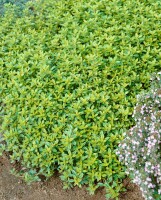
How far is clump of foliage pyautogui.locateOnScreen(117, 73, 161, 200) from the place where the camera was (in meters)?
2.98

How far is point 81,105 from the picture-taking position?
3680 millimetres

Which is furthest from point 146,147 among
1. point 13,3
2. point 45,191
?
point 13,3

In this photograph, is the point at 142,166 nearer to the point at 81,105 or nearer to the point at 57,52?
the point at 81,105

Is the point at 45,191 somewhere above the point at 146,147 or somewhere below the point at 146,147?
below

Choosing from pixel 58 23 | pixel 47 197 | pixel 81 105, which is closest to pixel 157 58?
pixel 81 105

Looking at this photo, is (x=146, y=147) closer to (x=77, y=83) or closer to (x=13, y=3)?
(x=77, y=83)

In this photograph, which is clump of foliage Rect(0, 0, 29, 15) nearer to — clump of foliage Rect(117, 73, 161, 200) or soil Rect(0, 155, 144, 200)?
soil Rect(0, 155, 144, 200)

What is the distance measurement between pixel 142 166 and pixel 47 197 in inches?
36.5

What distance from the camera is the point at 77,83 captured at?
3.92 metres

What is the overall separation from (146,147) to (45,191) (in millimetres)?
1028

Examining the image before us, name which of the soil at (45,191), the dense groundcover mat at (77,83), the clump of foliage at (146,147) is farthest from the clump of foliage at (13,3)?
the clump of foliage at (146,147)

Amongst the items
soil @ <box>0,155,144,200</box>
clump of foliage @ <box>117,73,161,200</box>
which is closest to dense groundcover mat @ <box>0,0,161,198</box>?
soil @ <box>0,155,144,200</box>

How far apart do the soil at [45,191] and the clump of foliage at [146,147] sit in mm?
319

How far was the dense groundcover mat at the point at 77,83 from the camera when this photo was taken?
11.5 feet
